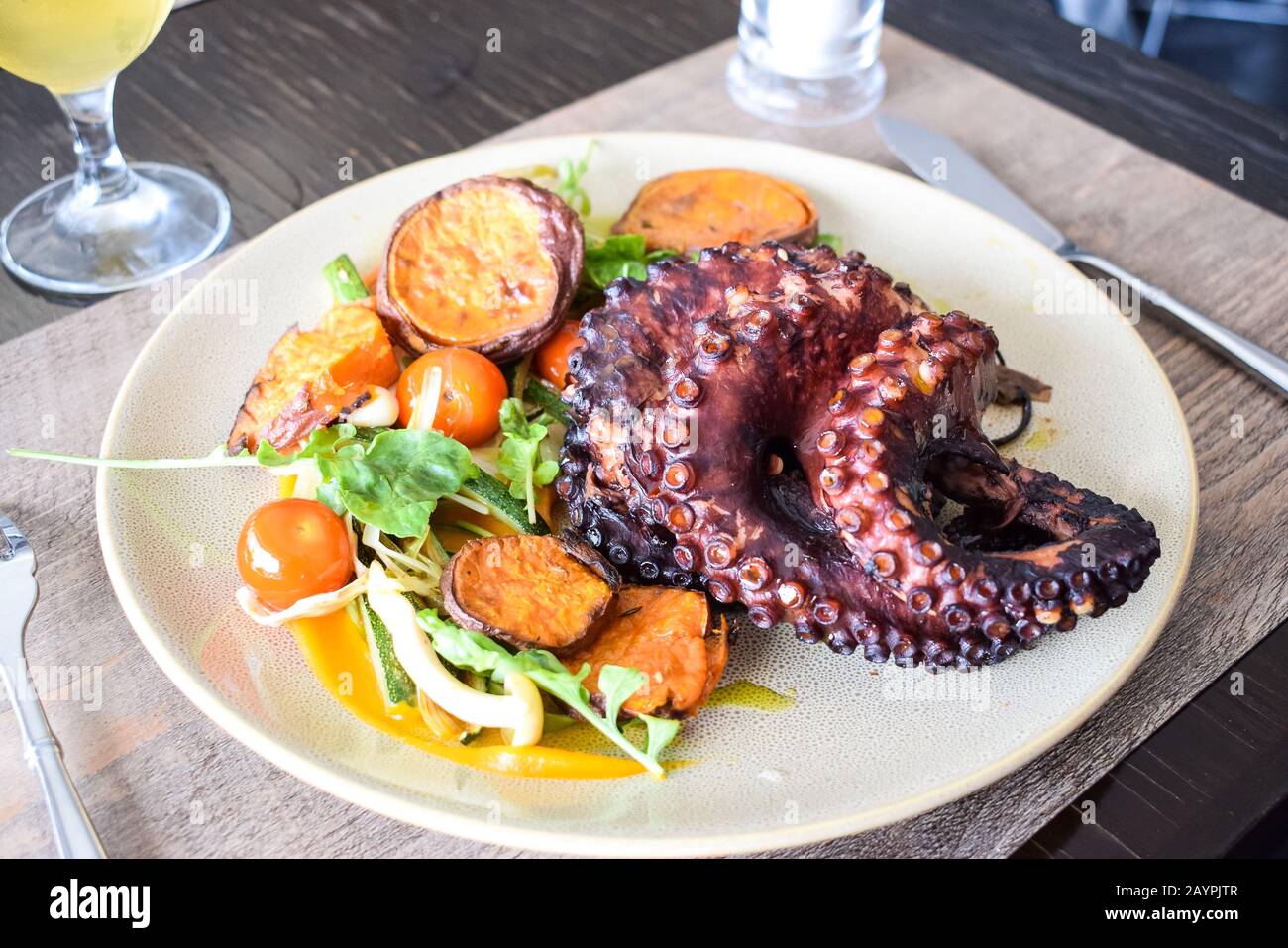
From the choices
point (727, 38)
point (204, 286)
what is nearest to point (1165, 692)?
point (204, 286)

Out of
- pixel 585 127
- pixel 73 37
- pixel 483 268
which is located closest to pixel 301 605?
pixel 483 268

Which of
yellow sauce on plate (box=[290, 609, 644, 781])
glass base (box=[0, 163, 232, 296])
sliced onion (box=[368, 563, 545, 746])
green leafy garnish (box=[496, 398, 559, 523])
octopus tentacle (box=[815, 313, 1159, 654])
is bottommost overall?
glass base (box=[0, 163, 232, 296])

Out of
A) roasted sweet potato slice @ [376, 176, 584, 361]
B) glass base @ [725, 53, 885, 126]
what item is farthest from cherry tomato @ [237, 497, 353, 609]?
glass base @ [725, 53, 885, 126]

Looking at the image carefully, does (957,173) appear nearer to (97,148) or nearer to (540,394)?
(540,394)

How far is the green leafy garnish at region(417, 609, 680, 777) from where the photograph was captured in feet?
5.25

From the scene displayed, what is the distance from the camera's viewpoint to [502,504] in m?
1.97

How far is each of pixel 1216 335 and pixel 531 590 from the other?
159 centimetres

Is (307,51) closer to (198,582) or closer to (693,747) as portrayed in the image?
(198,582)

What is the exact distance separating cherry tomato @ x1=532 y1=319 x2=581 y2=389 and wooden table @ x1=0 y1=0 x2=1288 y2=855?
34.1 inches

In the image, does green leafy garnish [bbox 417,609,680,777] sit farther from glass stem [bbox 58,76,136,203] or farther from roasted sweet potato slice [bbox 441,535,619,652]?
glass stem [bbox 58,76,136,203]

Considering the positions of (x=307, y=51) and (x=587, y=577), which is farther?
(x=307, y=51)

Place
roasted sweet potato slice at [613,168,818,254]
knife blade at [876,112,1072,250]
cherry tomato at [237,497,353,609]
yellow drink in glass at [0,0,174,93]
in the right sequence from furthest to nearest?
1. knife blade at [876,112,1072,250]
2. roasted sweet potato slice at [613,168,818,254]
3. yellow drink in glass at [0,0,174,93]
4. cherry tomato at [237,497,353,609]

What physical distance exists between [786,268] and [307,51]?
7.33ft

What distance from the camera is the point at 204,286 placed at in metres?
2.33
